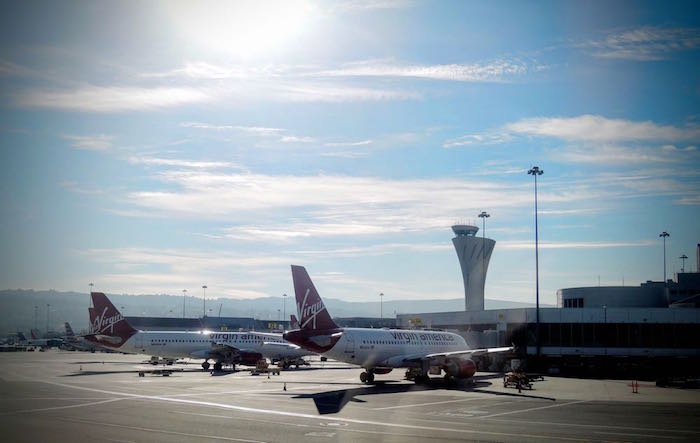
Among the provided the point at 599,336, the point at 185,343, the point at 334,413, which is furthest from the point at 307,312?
the point at 599,336

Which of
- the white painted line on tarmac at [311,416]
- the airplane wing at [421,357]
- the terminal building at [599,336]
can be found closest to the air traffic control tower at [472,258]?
the terminal building at [599,336]

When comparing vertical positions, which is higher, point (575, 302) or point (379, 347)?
point (575, 302)

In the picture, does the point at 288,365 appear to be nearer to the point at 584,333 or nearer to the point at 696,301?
the point at 584,333

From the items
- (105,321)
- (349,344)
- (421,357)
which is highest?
(105,321)

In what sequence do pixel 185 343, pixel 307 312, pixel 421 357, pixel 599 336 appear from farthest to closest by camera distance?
1. pixel 185 343
2. pixel 599 336
3. pixel 421 357
4. pixel 307 312

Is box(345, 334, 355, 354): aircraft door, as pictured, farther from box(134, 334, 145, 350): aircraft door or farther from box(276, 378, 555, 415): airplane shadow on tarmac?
box(134, 334, 145, 350): aircraft door

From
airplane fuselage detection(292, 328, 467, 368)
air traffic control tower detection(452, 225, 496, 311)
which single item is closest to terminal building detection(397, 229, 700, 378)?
airplane fuselage detection(292, 328, 467, 368)

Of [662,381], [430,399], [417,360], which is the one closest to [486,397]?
[430,399]

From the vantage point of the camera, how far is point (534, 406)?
3588cm

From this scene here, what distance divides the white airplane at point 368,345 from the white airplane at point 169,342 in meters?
24.5

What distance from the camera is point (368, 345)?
50281mm

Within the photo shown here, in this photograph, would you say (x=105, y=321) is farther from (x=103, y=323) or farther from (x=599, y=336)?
(x=599, y=336)

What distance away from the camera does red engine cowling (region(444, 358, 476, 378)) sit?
2021 inches

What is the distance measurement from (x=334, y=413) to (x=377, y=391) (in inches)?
522
